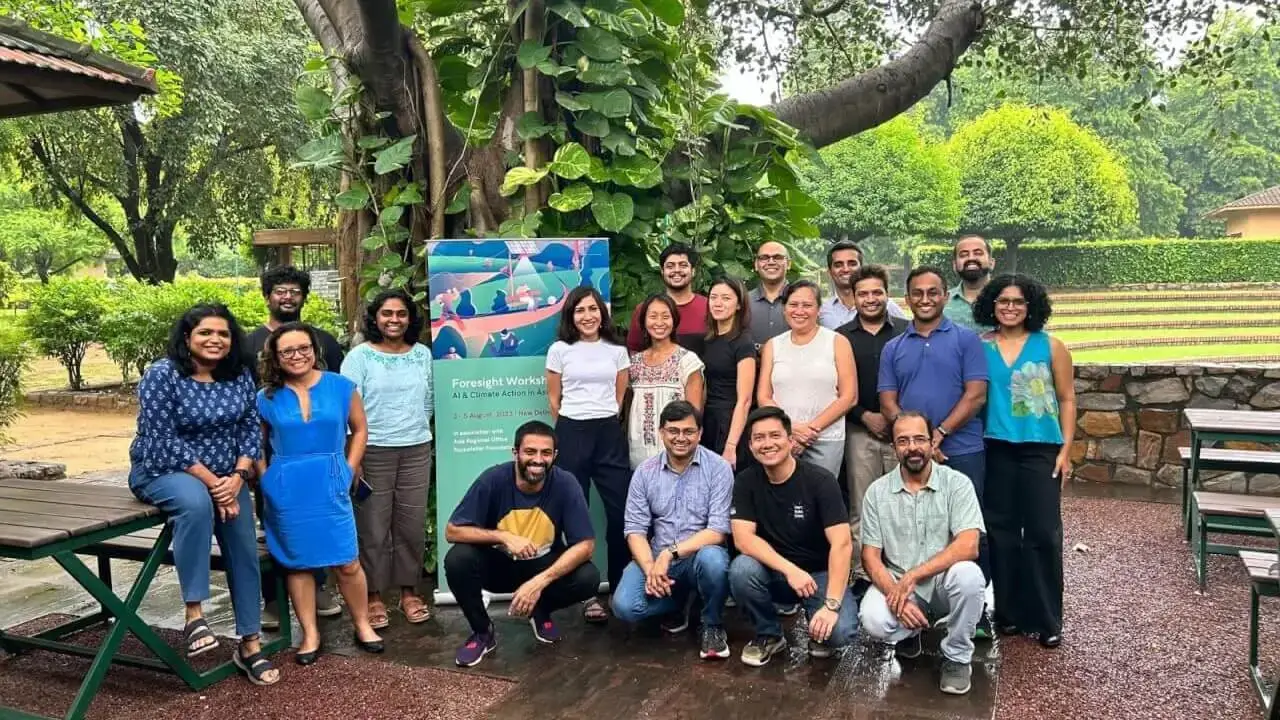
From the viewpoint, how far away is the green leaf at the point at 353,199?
4797 mm

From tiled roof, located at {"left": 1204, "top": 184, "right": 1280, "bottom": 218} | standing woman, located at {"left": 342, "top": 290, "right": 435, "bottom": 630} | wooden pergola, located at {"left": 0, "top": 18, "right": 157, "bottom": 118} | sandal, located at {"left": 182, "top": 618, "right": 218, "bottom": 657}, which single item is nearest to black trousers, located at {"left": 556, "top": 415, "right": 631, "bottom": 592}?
standing woman, located at {"left": 342, "top": 290, "right": 435, "bottom": 630}

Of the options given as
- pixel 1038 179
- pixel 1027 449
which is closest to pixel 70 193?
pixel 1027 449

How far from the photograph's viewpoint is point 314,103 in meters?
4.95

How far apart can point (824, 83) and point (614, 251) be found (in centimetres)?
487

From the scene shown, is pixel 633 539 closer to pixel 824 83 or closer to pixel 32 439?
pixel 824 83

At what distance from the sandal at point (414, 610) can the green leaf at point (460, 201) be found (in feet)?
6.51

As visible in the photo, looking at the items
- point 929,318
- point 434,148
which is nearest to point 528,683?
point 929,318

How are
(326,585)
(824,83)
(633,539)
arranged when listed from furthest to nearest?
(824,83) → (326,585) → (633,539)

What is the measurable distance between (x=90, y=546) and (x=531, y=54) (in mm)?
2924

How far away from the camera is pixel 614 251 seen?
5020mm

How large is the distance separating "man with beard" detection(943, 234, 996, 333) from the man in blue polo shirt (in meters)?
0.42

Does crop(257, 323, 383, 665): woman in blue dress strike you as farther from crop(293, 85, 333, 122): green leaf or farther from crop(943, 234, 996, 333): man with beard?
crop(943, 234, 996, 333): man with beard

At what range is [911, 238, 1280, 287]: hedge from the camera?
2359 centimetres

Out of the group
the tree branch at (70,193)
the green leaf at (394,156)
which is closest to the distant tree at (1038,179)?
the tree branch at (70,193)
